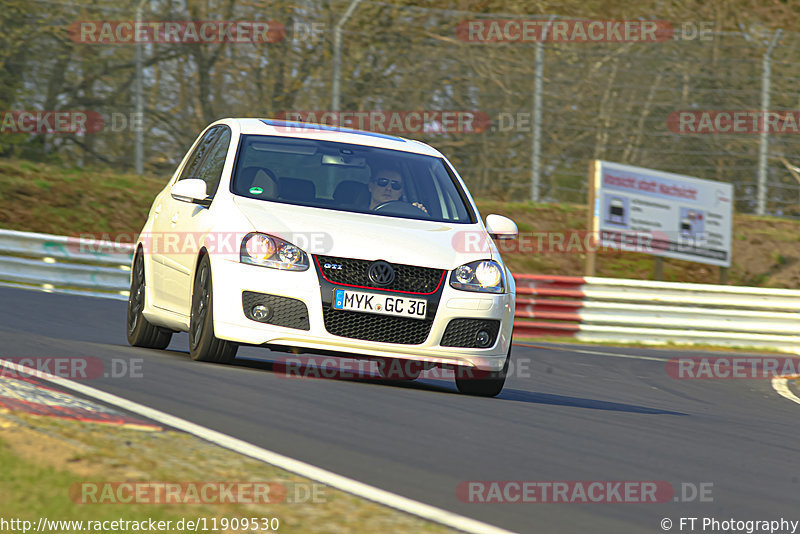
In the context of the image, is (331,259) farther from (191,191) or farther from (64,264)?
(64,264)

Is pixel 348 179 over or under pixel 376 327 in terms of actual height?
over

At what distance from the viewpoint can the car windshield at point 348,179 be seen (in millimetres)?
8289

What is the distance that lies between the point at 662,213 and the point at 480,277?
13.7 metres

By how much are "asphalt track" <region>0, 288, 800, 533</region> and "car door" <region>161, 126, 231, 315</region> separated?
17.6 inches

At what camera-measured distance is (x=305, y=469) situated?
490cm

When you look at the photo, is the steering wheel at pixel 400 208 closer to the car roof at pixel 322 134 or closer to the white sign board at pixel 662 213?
the car roof at pixel 322 134

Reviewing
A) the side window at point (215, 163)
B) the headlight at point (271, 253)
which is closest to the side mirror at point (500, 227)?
the headlight at point (271, 253)

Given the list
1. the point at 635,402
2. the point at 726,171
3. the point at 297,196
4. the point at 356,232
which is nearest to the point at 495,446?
the point at 356,232

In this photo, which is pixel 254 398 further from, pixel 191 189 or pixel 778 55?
pixel 778 55

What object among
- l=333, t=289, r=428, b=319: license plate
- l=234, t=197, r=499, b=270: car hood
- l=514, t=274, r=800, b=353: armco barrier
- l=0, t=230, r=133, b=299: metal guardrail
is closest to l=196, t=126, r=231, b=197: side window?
l=234, t=197, r=499, b=270: car hood

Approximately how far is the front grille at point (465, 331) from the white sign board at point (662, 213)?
12317 mm

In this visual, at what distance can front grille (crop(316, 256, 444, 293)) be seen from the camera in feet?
24.7

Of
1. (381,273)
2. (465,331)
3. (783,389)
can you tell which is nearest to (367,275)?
(381,273)

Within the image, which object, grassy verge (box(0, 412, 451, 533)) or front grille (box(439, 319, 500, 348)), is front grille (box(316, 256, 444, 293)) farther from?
grassy verge (box(0, 412, 451, 533))
